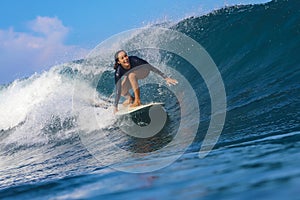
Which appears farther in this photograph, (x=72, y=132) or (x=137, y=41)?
(x=137, y=41)

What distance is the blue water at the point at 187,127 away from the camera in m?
3.20

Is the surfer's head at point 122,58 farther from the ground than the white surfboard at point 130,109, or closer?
farther from the ground

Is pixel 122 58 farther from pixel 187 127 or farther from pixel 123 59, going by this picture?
pixel 187 127

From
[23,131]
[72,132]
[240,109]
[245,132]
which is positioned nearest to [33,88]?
[23,131]

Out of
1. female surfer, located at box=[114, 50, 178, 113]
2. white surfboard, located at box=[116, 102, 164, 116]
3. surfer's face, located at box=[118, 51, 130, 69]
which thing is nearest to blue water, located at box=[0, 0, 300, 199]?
white surfboard, located at box=[116, 102, 164, 116]

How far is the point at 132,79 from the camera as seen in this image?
9234mm

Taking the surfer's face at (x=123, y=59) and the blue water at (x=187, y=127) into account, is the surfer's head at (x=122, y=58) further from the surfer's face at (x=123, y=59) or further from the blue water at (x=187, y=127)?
the blue water at (x=187, y=127)

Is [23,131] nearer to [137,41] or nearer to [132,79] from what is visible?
[132,79]

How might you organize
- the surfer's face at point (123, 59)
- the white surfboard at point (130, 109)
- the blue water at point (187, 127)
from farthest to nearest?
the surfer's face at point (123, 59) < the white surfboard at point (130, 109) < the blue water at point (187, 127)

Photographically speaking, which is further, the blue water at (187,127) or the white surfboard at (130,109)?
the white surfboard at (130,109)

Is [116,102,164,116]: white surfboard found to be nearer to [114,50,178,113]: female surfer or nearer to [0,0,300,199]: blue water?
[114,50,178,113]: female surfer

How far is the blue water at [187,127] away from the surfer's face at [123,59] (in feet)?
4.68

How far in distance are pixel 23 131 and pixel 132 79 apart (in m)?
4.94

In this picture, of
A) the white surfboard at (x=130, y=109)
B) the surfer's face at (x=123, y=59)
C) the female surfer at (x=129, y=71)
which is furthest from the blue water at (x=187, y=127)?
the surfer's face at (x=123, y=59)
